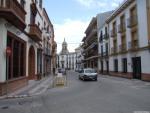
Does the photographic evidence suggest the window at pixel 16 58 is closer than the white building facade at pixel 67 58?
Yes

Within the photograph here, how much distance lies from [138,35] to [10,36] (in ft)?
53.4

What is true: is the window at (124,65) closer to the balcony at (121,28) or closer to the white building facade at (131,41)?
the white building facade at (131,41)

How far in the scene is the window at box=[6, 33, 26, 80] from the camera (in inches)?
593

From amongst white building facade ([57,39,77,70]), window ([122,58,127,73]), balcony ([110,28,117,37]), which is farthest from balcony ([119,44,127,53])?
white building facade ([57,39,77,70])

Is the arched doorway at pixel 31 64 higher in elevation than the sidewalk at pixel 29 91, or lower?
higher

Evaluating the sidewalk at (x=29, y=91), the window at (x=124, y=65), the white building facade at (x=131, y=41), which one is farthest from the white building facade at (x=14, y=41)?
the window at (x=124, y=65)

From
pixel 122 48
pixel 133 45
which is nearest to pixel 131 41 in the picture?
pixel 133 45

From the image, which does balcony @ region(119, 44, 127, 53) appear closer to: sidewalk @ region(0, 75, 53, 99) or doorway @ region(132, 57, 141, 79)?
doorway @ region(132, 57, 141, 79)

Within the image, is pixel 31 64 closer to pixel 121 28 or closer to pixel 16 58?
pixel 16 58

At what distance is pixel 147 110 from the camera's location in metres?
8.57

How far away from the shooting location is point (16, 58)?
16.9 metres

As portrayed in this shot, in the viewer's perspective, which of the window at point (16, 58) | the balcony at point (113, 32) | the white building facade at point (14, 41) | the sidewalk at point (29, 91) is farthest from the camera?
the balcony at point (113, 32)

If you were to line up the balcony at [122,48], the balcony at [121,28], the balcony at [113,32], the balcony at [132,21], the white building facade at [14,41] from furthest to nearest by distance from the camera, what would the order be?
the balcony at [113,32] < the balcony at [122,48] < the balcony at [121,28] < the balcony at [132,21] < the white building facade at [14,41]

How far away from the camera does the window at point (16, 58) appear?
15064mm
